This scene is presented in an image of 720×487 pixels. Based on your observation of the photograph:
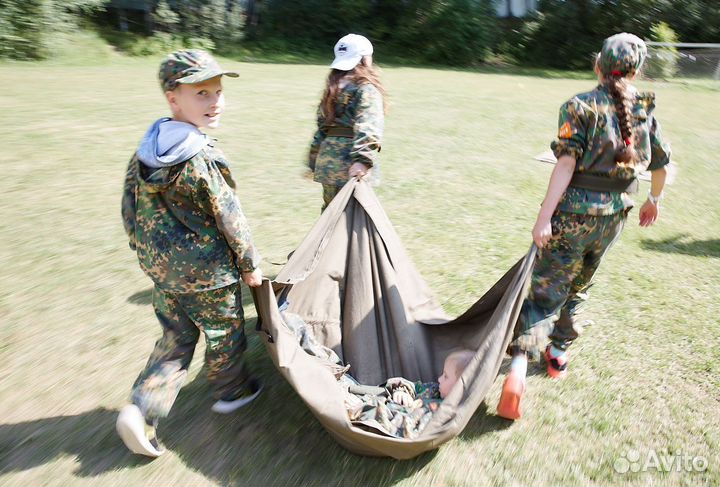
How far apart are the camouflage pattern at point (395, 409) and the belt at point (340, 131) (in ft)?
5.26

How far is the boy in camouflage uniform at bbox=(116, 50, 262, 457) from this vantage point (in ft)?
7.69

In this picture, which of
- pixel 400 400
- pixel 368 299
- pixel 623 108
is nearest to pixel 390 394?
pixel 400 400

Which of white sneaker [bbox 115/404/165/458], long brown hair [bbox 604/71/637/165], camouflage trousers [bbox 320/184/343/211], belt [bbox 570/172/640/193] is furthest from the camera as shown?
camouflage trousers [bbox 320/184/343/211]

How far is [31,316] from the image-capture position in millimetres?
3871

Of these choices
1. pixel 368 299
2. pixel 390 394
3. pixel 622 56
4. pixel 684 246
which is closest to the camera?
pixel 622 56

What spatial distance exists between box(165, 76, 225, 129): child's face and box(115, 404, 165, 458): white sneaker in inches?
51.9

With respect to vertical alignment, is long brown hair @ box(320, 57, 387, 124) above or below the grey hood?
above

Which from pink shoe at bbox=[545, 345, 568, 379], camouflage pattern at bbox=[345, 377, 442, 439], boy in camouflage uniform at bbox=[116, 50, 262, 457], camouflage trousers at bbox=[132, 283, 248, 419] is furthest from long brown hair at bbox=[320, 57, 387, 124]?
pink shoe at bbox=[545, 345, 568, 379]

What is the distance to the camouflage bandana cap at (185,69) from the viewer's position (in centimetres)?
229

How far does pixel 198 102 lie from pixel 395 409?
1.70 meters

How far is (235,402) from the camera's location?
9.75 feet

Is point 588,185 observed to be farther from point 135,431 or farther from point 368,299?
point 135,431

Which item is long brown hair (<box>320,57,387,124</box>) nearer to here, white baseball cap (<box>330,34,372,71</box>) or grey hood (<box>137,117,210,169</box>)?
white baseball cap (<box>330,34,372,71</box>)

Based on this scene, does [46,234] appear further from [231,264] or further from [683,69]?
[683,69]
